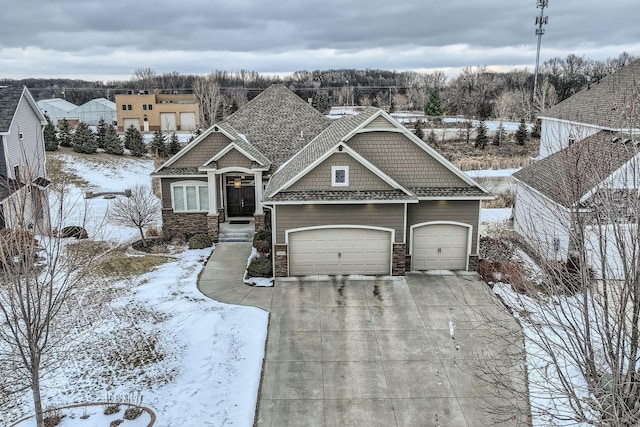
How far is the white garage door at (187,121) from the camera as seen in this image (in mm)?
79625

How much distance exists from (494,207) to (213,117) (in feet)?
143

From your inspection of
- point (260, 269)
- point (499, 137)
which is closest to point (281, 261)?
point (260, 269)

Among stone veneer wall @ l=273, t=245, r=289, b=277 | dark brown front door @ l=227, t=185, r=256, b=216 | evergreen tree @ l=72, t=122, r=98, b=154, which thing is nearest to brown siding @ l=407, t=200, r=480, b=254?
stone veneer wall @ l=273, t=245, r=289, b=277

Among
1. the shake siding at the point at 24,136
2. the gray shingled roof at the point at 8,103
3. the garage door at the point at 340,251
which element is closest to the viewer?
the garage door at the point at 340,251

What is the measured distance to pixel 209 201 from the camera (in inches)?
972

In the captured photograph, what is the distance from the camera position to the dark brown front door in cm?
2650

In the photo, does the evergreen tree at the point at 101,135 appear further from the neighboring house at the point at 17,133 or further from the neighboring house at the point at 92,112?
the neighboring house at the point at 92,112

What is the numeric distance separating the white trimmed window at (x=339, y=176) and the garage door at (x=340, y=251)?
5.50 feet

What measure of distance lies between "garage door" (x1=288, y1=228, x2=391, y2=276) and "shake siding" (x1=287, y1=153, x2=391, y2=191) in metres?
1.58

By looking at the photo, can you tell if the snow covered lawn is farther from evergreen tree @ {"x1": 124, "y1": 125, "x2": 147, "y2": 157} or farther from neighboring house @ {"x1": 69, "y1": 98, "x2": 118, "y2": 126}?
neighboring house @ {"x1": 69, "y1": 98, "x2": 118, "y2": 126}

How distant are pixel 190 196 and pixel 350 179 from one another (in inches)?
380

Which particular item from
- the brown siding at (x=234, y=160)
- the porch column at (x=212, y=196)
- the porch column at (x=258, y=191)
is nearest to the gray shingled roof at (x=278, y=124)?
the porch column at (x=258, y=191)

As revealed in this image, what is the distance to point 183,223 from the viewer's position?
84.0ft

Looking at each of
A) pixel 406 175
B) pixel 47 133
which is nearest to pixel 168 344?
pixel 406 175
